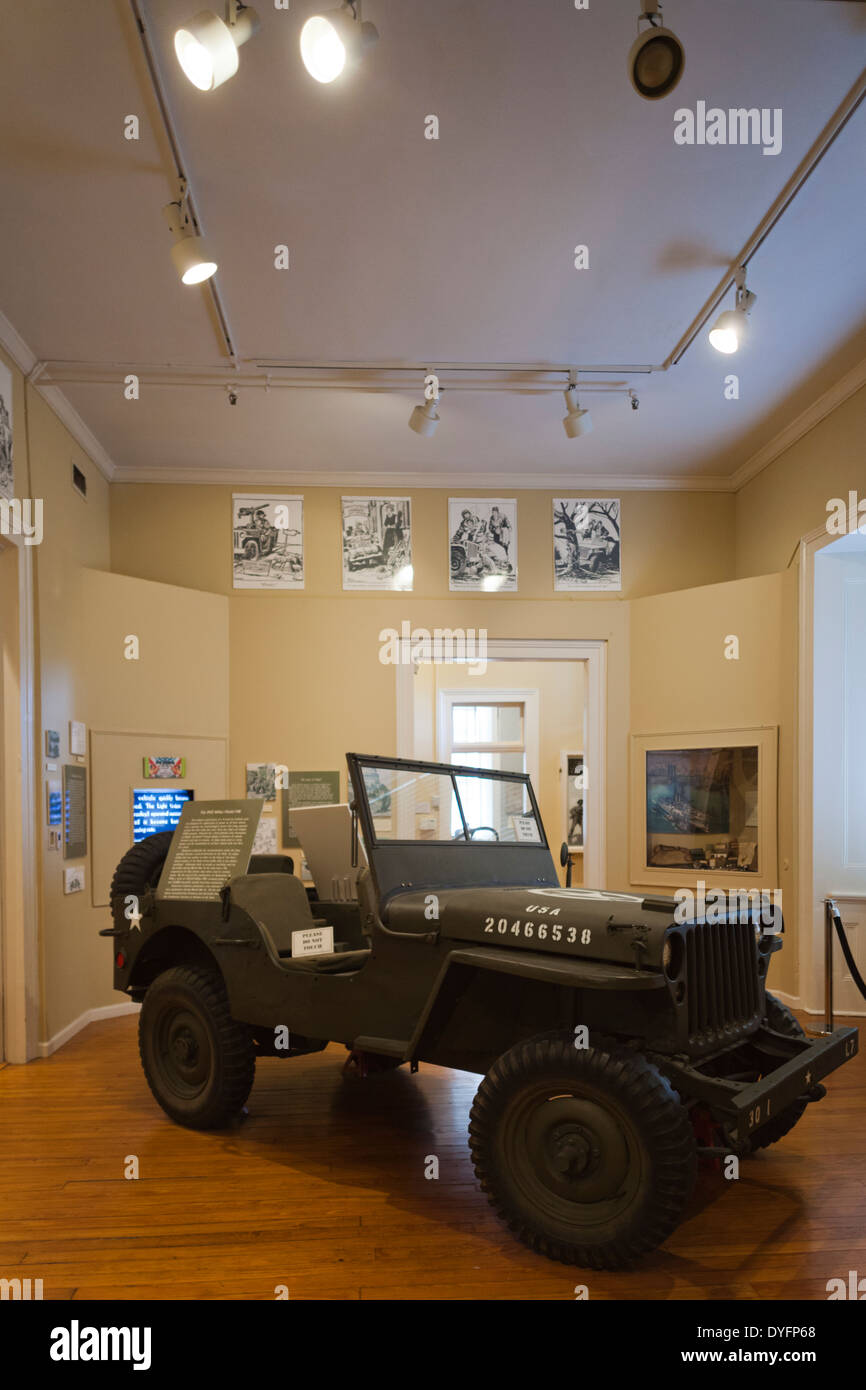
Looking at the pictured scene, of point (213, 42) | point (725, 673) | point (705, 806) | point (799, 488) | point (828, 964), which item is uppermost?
point (213, 42)

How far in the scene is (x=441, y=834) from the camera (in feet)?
13.6

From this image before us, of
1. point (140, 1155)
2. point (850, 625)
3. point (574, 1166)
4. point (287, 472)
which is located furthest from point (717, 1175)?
point (287, 472)

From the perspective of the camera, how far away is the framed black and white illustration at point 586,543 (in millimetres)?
8047

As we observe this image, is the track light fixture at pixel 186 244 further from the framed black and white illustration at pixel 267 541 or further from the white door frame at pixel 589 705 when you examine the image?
the white door frame at pixel 589 705

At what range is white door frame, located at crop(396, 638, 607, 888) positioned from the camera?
7.79 meters

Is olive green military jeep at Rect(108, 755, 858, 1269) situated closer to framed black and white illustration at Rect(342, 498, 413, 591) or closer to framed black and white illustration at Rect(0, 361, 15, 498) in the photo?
framed black and white illustration at Rect(0, 361, 15, 498)

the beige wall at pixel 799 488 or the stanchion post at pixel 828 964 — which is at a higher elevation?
the beige wall at pixel 799 488

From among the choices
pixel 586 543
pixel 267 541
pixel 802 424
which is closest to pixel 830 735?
pixel 802 424

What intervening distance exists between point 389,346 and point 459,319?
0.53 metres

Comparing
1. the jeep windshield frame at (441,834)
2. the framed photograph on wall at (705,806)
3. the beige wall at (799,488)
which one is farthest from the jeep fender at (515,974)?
the framed photograph on wall at (705,806)

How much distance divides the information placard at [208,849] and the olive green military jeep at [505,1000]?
0.08 m

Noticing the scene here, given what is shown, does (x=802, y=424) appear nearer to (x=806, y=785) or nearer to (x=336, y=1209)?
(x=806, y=785)

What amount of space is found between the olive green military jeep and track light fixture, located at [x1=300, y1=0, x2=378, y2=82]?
2463mm

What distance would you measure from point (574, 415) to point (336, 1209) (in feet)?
15.6
